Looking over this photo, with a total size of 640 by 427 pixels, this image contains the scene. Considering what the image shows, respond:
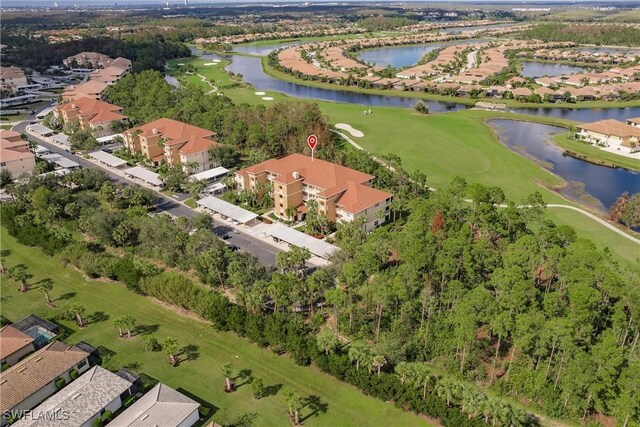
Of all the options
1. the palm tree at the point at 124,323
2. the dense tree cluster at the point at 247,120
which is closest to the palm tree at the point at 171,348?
the palm tree at the point at 124,323

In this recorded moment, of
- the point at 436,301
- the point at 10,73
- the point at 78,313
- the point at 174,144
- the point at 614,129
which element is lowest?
the point at 78,313

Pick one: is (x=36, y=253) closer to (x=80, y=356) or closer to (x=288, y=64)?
(x=80, y=356)

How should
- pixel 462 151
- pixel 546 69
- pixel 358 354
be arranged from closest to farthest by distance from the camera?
pixel 358 354, pixel 462 151, pixel 546 69

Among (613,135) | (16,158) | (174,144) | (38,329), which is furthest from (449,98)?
(38,329)

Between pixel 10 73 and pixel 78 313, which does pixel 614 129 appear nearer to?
pixel 78 313

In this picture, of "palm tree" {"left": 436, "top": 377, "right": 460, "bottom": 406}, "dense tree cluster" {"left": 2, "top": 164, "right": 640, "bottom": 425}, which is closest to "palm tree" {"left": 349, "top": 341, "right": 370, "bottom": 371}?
"dense tree cluster" {"left": 2, "top": 164, "right": 640, "bottom": 425}

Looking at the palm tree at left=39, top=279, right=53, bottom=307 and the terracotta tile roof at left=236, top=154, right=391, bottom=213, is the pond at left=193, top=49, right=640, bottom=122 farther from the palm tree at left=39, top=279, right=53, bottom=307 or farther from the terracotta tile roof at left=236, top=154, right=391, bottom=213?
the palm tree at left=39, top=279, right=53, bottom=307
